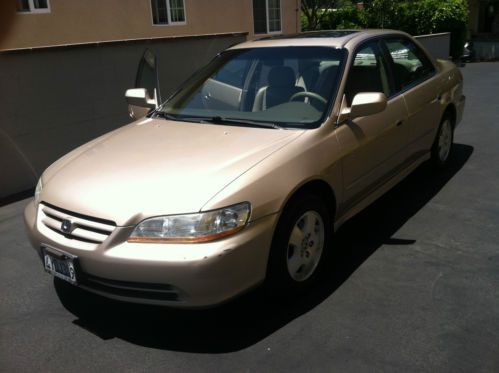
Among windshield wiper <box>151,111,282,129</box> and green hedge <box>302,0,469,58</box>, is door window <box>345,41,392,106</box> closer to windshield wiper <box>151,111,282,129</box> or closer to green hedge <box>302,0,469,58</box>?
windshield wiper <box>151,111,282,129</box>

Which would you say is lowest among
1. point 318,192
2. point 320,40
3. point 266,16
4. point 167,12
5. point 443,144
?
point 443,144

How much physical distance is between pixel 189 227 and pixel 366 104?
63.1 inches

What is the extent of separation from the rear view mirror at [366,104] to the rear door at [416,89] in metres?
1.03

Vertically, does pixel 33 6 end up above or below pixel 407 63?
above

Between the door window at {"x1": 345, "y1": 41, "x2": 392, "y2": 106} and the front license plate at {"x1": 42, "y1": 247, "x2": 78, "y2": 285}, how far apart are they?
86.8 inches

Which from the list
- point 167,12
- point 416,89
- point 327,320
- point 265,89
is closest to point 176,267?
point 327,320

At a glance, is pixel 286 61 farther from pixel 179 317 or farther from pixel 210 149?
pixel 179 317

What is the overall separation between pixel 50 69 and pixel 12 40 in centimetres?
400

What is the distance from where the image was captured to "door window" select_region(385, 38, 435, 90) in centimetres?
477

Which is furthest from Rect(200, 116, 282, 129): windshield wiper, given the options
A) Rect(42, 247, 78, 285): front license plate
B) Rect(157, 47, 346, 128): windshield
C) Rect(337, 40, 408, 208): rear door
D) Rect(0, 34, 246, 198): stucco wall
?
Rect(0, 34, 246, 198): stucco wall

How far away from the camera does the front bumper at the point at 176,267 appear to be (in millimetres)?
2756

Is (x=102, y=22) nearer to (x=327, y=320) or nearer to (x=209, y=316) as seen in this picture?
(x=209, y=316)

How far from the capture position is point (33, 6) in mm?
9836

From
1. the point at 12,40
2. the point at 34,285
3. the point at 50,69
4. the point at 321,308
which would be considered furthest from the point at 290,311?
the point at 12,40
